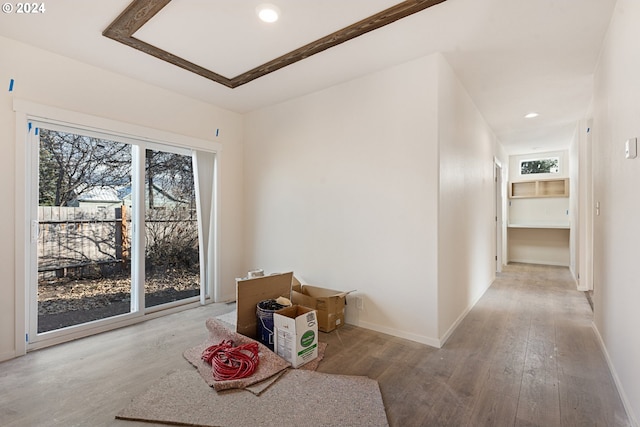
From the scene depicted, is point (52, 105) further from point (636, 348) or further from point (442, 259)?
point (636, 348)

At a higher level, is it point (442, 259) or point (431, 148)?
point (431, 148)

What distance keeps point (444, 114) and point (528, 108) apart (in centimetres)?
219

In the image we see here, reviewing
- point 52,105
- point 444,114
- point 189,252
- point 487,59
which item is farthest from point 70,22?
point 487,59

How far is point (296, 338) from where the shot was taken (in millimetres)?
2346

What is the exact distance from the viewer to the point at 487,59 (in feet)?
9.46

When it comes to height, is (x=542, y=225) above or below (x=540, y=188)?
below

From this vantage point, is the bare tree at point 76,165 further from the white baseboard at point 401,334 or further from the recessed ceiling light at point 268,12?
the white baseboard at point 401,334

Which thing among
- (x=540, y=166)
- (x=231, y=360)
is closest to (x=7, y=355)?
(x=231, y=360)

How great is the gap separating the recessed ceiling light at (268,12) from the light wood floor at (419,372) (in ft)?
8.79

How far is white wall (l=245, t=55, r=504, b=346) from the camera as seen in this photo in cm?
282

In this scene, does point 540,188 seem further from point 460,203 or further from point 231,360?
point 231,360

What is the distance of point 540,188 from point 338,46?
6.68 metres

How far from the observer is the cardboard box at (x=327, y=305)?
306 cm

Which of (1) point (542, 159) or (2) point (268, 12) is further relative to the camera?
(1) point (542, 159)
